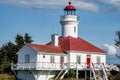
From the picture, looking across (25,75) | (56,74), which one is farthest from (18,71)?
(56,74)

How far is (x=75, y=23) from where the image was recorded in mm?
59500

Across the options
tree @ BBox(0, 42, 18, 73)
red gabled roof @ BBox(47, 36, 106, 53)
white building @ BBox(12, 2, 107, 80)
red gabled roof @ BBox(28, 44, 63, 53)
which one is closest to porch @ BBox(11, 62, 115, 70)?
white building @ BBox(12, 2, 107, 80)

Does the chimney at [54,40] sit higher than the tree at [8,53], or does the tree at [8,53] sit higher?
the chimney at [54,40]

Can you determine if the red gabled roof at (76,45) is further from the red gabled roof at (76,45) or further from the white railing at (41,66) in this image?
the white railing at (41,66)

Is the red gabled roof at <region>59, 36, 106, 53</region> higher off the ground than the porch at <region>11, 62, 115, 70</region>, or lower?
higher

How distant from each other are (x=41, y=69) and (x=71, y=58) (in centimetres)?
504

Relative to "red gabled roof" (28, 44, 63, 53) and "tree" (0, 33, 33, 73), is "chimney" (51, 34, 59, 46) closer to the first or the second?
"red gabled roof" (28, 44, 63, 53)

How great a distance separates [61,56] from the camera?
179 feet

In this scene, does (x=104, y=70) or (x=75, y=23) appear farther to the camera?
(x=75, y=23)

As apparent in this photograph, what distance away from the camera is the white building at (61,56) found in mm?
52344

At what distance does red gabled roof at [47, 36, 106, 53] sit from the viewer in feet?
182

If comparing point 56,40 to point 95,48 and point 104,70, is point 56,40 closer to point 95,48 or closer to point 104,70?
point 95,48

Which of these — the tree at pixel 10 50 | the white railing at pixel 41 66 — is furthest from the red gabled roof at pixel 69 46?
the tree at pixel 10 50

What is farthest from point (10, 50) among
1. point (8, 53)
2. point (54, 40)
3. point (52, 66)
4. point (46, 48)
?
point (52, 66)
